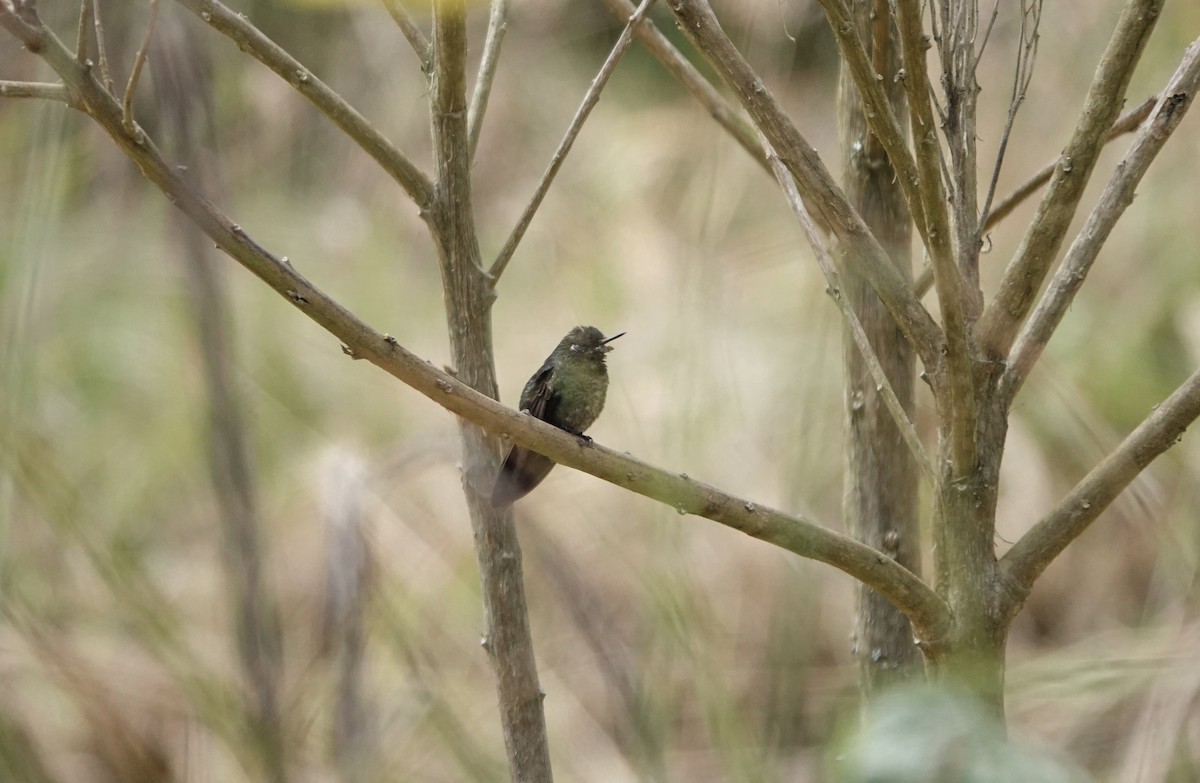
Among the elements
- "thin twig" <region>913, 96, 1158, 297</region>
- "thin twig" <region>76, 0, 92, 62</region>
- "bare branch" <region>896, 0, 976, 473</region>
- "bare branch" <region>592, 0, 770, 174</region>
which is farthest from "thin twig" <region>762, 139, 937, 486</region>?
"thin twig" <region>76, 0, 92, 62</region>

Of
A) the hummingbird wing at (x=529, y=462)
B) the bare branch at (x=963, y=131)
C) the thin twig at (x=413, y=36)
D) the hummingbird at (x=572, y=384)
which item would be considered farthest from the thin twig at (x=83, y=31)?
the hummingbird at (x=572, y=384)

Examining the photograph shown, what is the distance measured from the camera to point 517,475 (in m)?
2.39

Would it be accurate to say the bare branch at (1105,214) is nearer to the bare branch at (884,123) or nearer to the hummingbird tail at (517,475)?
the bare branch at (884,123)

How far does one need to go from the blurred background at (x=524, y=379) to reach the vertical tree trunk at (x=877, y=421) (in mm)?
253

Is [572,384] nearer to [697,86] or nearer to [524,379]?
[697,86]

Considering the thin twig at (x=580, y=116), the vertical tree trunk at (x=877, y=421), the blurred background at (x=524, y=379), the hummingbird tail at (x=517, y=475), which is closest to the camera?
the thin twig at (x=580, y=116)

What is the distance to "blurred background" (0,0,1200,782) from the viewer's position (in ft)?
13.6

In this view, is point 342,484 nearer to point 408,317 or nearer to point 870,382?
point 870,382

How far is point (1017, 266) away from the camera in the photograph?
178 centimetres

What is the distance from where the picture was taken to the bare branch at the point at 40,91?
149 cm

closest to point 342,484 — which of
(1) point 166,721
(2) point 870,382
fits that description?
(2) point 870,382

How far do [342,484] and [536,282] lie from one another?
463 cm

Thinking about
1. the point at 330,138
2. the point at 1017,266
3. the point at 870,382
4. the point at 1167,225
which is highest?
the point at 330,138

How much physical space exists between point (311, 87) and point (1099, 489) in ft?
4.86
